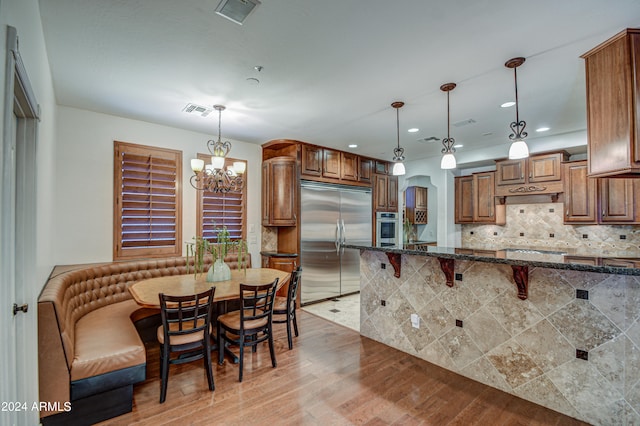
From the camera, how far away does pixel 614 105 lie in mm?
1997

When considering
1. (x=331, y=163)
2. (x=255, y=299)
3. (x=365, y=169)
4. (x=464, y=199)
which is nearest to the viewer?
(x=255, y=299)

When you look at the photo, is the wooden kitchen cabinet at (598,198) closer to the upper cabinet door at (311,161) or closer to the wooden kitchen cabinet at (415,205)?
the wooden kitchen cabinet at (415,205)

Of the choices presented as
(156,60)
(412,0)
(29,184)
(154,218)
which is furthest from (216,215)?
(412,0)

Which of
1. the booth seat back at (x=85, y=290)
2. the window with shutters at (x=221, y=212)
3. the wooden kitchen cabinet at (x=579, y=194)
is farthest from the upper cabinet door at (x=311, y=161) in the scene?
the wooden kitchen cabinet at (x=579, y=194)

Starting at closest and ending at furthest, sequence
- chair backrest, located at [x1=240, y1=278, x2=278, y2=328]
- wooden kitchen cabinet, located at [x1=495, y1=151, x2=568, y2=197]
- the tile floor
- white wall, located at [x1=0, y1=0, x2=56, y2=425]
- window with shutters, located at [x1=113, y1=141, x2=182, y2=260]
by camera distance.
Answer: white wall, located at [x1=0, y1=0, x2=56, y2=425], chair backrest, located at [x1=240, y1=278, x2=278, y2=328], window with shutters, located at [x1=113, y1=141, x2=182, y2=260], the tile floor, wooden kitchen cabinet, located at [x1=495, y1=151, x2=568, y2=197]

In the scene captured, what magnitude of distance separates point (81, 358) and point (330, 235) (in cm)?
372

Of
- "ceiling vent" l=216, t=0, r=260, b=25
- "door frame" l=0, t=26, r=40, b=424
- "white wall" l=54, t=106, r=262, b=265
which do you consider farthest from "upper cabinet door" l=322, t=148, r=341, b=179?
"door frame" l=0, t=26, r=40, b=424

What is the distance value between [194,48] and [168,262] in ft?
8.68

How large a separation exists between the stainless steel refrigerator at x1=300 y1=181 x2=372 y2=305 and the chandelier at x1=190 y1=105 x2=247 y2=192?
121cm

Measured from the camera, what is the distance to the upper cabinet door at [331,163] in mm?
5270

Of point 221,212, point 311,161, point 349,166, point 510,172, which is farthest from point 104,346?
point 510,172

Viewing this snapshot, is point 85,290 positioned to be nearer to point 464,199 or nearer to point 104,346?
point 104,346

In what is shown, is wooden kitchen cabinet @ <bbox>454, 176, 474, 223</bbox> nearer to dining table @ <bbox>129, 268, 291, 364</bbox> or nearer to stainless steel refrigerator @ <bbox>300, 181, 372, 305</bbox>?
stainless steel refrigerator @ <bbox>300, 181, 372, 305</bbox>

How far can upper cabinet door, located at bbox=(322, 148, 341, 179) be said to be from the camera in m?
5.27
